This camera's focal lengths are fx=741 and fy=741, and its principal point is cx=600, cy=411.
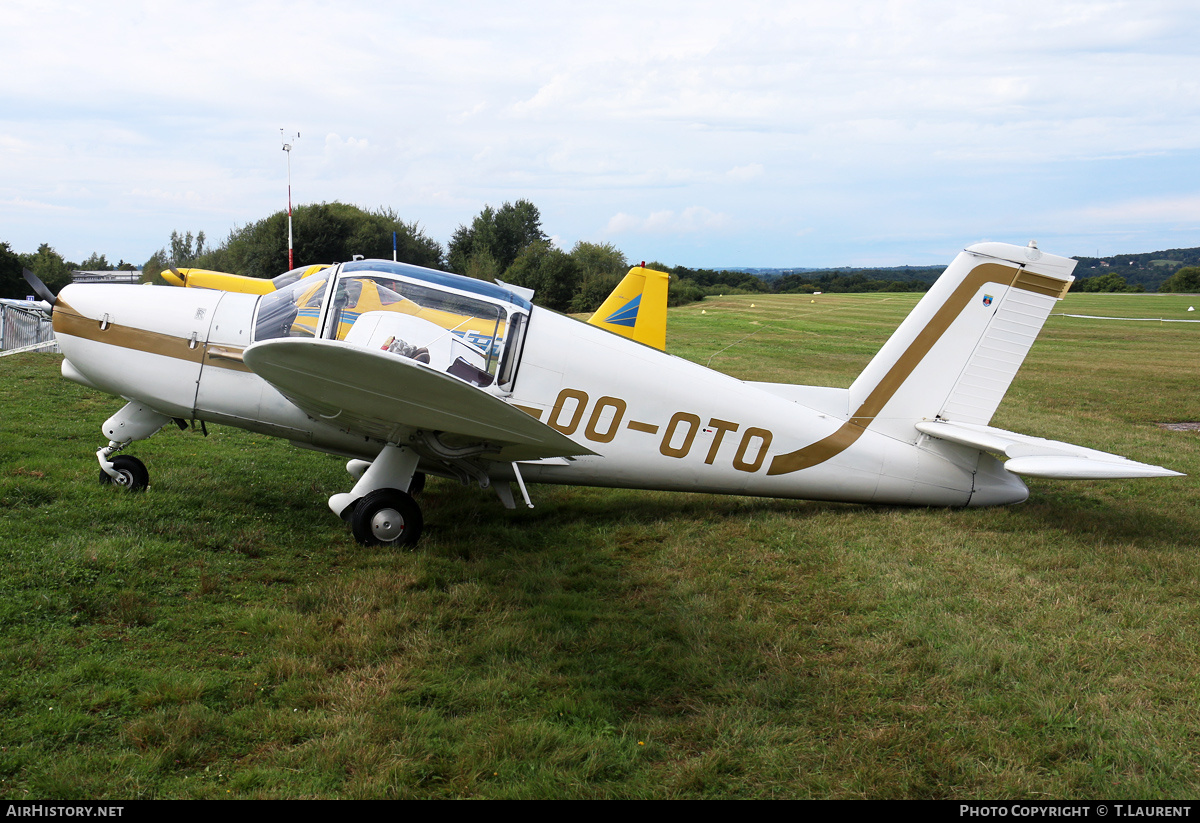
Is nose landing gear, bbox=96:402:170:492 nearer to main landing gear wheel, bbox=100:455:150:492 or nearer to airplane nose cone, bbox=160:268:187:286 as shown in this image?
main landing gear wheel, bbox=100:455:150:492

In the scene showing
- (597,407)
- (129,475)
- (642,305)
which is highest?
(642,305)

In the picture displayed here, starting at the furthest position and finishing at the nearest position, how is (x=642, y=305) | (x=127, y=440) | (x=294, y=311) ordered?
Answer: (x=642, y=305) → (x=127, y=440) → (x=294, y=311)

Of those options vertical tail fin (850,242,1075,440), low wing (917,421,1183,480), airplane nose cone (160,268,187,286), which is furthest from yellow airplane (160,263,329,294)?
low wing (917,421,1183,480)

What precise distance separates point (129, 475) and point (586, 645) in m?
4.38

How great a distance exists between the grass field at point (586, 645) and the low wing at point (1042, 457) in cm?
67

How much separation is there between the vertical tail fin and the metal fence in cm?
1582

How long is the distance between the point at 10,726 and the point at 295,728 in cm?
108

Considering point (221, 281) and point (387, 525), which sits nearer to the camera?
point (387, 525)

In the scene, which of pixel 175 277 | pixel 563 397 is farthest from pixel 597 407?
pixel 175 277

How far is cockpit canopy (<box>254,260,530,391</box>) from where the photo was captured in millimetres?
5406

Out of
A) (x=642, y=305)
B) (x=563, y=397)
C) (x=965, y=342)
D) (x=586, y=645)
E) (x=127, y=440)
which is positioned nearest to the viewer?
(x=586, y=645)

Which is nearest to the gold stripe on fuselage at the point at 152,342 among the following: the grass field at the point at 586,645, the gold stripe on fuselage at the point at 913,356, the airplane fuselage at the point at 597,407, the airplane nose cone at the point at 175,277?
the airplane fuselage at the point at 597,407

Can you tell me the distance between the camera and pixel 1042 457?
5520mm

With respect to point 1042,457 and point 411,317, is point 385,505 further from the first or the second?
point 1042,457
